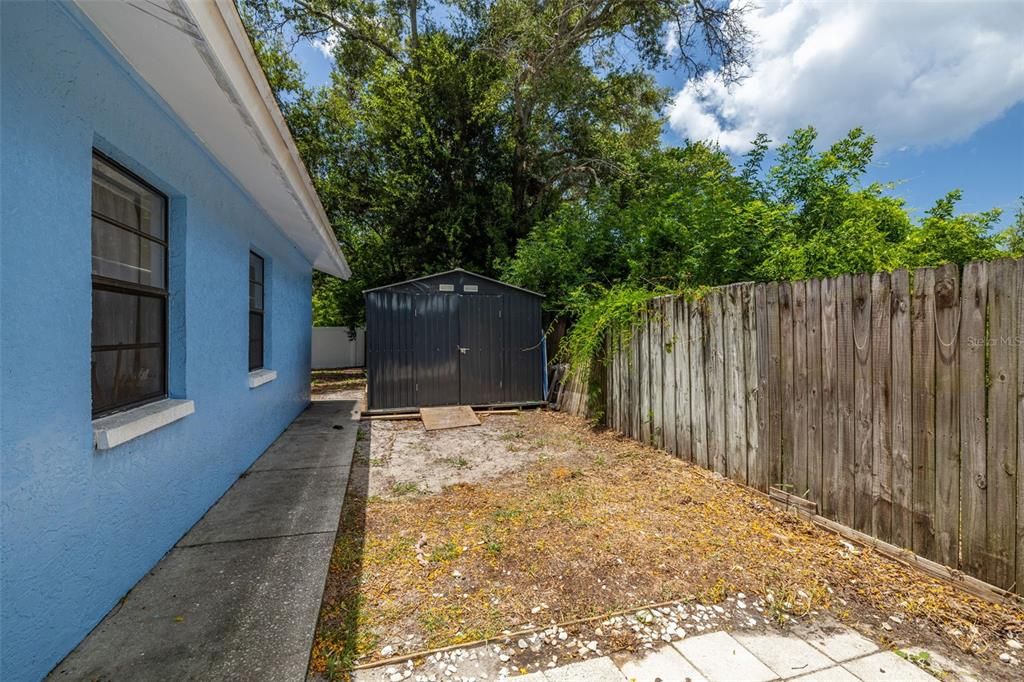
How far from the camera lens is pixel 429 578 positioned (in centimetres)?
241

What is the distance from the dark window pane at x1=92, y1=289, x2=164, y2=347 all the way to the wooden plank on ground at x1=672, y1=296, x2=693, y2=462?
4.43 m

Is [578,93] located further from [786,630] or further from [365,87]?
[786,630]

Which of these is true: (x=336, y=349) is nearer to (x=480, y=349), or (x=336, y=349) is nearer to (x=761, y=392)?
(x=480, y=349)

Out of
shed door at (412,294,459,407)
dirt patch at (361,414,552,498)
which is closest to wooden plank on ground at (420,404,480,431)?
dirt patch at (361,414,552,498)

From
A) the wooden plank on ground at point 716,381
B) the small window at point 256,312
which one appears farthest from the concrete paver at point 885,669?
the small window at point 256,312

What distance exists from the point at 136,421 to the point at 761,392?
4.19 metres

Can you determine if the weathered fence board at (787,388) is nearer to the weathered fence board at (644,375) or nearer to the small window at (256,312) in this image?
the weathered fence board at (644,375)

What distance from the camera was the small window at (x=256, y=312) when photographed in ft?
16.8

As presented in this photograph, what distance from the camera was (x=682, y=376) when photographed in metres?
4.49

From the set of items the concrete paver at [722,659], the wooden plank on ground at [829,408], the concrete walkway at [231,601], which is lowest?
the concrete paver at [722,659]

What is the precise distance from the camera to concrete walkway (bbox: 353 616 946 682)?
1681mm

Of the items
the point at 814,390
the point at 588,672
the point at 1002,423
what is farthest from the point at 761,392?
the point at 588,672

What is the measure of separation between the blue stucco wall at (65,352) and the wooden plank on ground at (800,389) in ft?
13.6

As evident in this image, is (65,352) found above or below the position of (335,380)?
above
